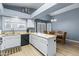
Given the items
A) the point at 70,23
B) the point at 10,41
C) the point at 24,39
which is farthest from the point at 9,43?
the point at 70,23

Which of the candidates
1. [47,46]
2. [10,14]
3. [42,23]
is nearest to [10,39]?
[10,14]

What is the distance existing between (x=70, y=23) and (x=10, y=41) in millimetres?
5105

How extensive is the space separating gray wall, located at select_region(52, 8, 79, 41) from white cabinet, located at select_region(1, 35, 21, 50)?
4501 mm

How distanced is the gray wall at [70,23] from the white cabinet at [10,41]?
4.50 m

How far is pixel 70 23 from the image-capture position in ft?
22.3

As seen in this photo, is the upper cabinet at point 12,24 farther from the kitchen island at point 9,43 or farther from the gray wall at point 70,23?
the gray wall at point 70,23

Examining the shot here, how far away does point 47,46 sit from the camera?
9.89 feet

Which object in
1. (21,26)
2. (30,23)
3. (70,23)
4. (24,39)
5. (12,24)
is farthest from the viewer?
(70,23)

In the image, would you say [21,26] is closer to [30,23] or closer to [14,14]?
[30,23]

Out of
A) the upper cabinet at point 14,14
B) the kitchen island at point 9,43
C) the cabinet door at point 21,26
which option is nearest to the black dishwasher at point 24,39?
the kitchen island at point 9,43

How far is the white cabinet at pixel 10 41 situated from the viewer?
397 cm

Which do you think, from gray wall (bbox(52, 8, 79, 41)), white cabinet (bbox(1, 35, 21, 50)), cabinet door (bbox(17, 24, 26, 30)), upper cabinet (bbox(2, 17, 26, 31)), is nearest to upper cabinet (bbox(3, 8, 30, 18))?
upper cabinet (bbox(2, 17, 26, 31))

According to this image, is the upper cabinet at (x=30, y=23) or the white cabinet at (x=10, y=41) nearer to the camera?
the white cabinet at (x=10, y=41)

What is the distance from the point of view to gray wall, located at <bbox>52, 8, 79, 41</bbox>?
6.31 metres
